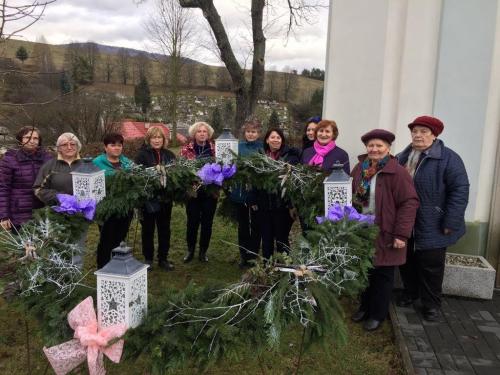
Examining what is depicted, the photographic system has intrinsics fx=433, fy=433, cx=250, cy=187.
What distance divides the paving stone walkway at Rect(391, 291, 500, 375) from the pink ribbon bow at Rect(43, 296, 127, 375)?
2352mm

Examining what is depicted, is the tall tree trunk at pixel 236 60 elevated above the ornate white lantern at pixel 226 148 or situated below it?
above

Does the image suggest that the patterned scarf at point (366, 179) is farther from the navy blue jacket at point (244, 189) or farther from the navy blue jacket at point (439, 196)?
the navy blue jacket at point (244, 189)

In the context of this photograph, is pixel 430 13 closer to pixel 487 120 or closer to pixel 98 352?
pixel 487 120

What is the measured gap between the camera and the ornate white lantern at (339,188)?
3412 millimetres

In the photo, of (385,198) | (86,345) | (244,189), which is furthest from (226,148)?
(86,345)

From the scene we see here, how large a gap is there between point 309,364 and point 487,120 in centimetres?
342

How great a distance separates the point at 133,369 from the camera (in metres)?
3.52

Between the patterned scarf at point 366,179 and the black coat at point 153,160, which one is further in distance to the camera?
the black coat at point 153,160

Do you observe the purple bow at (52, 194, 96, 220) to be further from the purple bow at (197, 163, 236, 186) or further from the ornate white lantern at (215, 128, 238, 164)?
the ornate white lantern at (215, 128, 238, 164)

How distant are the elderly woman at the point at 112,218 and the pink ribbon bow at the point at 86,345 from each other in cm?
253

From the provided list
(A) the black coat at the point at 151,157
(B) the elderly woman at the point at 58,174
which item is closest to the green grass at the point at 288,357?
(B) the elderly woman at the point at 58,174

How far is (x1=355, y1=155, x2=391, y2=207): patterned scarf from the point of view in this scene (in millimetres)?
3785

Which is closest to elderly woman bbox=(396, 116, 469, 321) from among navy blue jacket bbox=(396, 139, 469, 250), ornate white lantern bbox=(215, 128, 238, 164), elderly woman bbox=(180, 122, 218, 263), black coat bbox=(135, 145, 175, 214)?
navy blue jacket bbox=(396, 139, 469, 250)

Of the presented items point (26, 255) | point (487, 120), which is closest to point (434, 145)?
point (487, 120)
